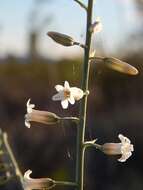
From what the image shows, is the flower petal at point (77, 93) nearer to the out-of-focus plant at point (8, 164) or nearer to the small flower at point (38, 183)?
the small flower at point (38, 183)

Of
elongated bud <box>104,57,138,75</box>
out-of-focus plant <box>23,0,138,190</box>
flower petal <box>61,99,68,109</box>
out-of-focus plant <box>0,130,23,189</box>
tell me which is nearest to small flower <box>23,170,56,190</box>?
out-of-focus plant <box>23,0,138,190</box>

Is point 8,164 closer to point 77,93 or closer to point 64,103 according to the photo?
point 64,103

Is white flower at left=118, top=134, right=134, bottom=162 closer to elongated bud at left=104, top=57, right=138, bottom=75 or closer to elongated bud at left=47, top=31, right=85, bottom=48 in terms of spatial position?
elongated bud at left=104, top=57, right=138, bottom=75

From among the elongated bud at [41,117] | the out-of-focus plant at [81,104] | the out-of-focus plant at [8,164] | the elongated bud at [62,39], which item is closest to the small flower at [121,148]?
the out-of-focus plant at [81,104]

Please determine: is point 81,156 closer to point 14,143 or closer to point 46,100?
point 14,143

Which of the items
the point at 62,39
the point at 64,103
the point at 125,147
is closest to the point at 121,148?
the point at 125,147

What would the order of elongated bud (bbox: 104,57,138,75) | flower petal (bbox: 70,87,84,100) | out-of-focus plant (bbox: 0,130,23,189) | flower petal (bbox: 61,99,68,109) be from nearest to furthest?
1. flower petal (bbox: 70,87,84,100)
2. flower petal (bbox: 61,99,68,109)
3. elongated bud (bbox: 104,57,138,75)
4. out-of-focus plant (bbox: 0,130,23,189)

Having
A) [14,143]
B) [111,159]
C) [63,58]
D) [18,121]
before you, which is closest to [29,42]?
[63,58]
